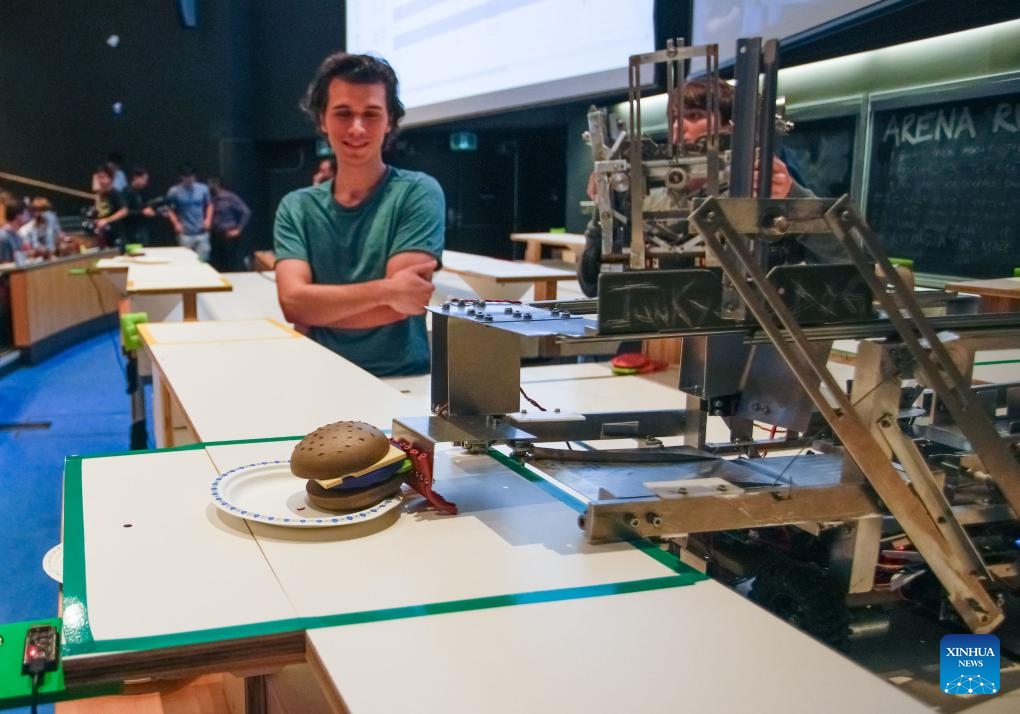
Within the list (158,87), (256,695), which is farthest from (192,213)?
(256,695)

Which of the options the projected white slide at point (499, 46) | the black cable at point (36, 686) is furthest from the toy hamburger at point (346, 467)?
the projected white slide at point (499, 46)

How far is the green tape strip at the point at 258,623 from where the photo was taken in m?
0.69

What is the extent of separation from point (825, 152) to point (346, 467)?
14.1 ft

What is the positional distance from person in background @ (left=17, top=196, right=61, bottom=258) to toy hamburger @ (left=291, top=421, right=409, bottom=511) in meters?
6.52

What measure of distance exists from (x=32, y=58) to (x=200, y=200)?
9.97 ft

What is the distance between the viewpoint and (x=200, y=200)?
30.0 ft

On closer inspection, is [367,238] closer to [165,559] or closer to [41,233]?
[165,559]

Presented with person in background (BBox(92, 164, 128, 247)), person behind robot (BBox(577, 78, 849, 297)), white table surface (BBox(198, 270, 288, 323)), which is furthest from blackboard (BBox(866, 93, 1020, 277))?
person in background (BBox(92, 164, 128, 247))

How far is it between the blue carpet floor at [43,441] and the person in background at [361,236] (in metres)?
0.80

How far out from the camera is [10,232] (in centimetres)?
616

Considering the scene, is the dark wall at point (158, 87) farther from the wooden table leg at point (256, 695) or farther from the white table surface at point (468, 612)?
the white table surface at point (468, 612)

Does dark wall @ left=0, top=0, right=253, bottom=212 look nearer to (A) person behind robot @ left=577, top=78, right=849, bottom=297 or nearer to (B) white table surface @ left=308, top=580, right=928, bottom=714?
(A) person behind robot @ left=577, top=78, right=849, bottom=297

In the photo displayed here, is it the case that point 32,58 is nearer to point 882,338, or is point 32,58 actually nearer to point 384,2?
point 384,2

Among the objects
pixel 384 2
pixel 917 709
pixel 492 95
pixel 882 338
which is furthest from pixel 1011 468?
pixel 384 2
